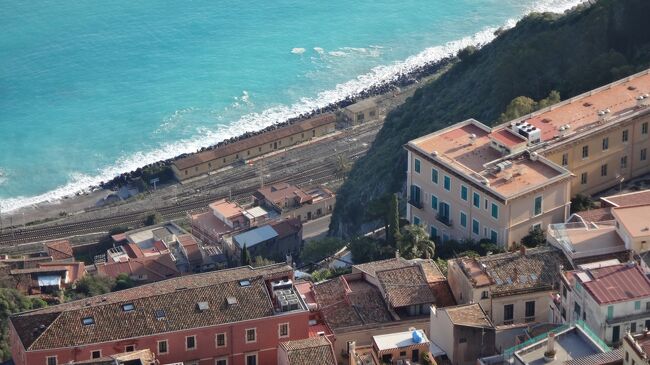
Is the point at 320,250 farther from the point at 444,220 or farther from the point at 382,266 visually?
the point at 382,266

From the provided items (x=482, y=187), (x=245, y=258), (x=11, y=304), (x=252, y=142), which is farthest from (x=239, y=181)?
(x=482, y=187)

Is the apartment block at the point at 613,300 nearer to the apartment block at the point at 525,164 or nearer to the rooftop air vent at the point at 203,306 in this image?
the apartment block at the point at 525,164

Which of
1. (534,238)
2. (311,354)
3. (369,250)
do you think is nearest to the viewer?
(311,354)

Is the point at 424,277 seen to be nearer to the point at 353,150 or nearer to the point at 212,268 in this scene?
the point at 212,268

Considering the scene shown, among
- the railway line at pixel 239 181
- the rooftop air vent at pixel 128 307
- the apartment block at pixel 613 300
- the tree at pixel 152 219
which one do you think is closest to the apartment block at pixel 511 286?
the apartment block at pixel 613 300

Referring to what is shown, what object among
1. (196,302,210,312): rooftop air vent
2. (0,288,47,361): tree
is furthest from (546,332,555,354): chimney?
(0,288,47,361): tree
